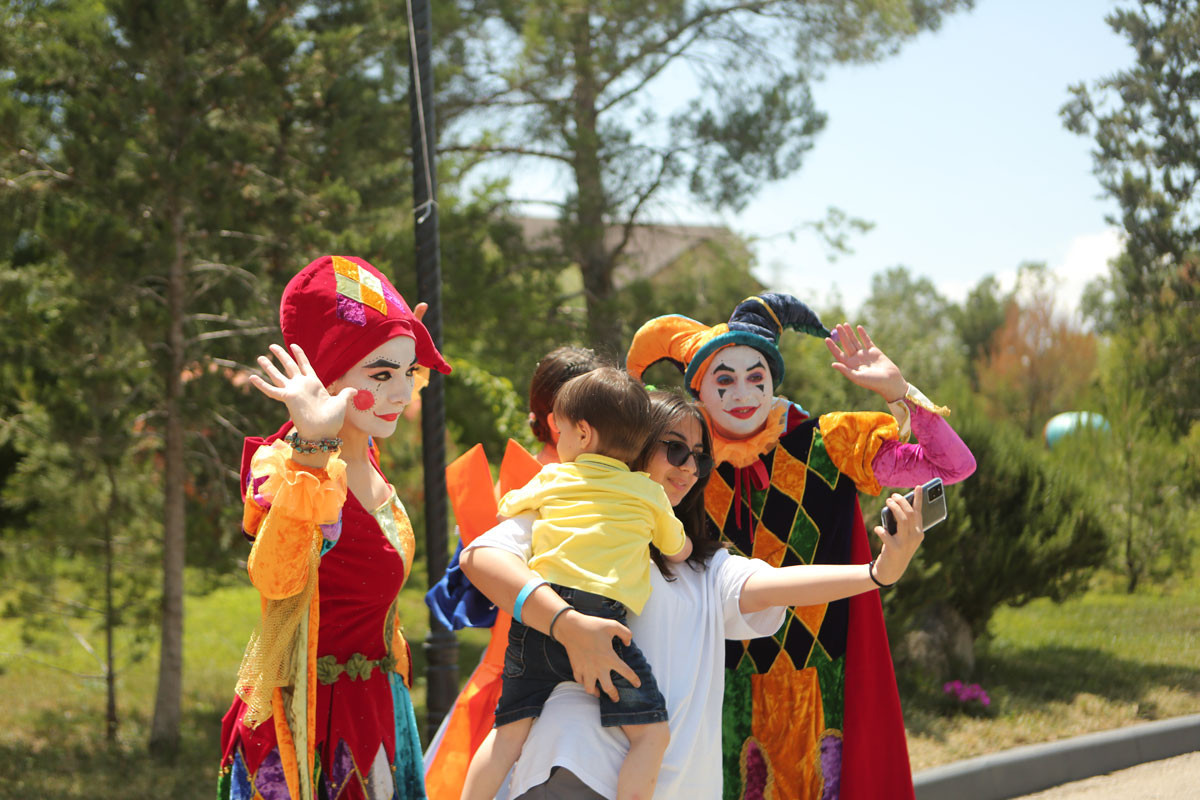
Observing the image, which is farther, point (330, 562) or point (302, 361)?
point (330, 562)

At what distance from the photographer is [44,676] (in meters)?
9.27

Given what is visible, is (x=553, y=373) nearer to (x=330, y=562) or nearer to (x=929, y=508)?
(x=330, y=562)

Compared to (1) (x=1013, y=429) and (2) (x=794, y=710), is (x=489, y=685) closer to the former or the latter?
(2) (x=794, y=710)

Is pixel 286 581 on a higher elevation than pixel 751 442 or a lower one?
lower

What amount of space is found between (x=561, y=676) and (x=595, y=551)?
253mm

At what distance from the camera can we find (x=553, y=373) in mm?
3088

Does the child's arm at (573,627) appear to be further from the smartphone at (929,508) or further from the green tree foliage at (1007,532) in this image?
the green tree foliage at (1007,532)

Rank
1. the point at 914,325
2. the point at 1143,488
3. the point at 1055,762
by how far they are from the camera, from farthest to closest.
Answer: the point at 914,325, the point at 1143,488, the point at 1055,762

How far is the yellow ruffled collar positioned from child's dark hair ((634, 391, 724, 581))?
0.54m

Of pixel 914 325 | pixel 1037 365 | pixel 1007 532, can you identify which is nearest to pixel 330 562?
pixel 1007 532

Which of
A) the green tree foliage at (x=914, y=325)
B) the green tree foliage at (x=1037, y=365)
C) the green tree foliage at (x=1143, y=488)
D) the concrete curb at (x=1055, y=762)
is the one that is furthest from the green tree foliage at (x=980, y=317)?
the concrete curb at (x=1055, y=762)

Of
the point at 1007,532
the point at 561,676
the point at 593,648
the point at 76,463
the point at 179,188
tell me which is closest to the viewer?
the point at 593,648

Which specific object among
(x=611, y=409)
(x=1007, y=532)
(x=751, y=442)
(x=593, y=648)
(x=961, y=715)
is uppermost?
(x=611, y=409)

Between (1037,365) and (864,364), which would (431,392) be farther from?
(1037,365)
